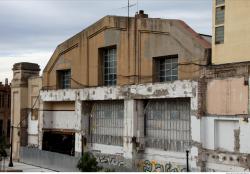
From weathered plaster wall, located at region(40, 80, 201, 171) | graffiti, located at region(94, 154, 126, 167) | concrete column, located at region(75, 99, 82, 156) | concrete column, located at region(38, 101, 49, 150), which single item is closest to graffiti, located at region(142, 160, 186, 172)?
weathered plaster wall, located at region(40, 80, 201, 171)

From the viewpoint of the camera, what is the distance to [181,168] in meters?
23.4

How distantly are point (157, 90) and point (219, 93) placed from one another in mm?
4110

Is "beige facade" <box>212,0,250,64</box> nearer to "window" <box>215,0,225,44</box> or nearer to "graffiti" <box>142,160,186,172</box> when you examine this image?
"window" <box>215,0,225,44</box>

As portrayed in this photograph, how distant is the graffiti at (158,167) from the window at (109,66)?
5.58m

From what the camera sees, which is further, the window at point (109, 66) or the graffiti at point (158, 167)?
the window at point (109, 66)

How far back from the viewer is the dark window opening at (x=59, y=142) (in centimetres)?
3138

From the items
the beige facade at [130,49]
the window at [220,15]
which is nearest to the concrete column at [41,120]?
the beige facade at [130,49]

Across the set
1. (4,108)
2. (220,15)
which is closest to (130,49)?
(220,15)

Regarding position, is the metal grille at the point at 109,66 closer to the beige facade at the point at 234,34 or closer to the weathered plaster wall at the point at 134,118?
the weathered plaster wall at the point at 134,118

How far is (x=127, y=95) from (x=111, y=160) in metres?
4.36

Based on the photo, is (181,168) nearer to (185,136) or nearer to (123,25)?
(185,136)

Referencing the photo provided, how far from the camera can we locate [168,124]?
24.3 meters

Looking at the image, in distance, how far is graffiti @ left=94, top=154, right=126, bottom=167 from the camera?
26661 mm

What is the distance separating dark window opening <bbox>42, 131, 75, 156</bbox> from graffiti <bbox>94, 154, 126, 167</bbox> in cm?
294
